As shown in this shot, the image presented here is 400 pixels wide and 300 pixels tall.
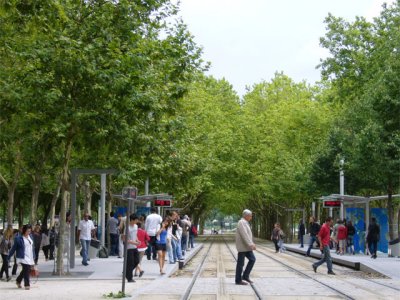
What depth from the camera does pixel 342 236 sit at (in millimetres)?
32406

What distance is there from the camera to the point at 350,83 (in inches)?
1806

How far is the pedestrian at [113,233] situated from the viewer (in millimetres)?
31719

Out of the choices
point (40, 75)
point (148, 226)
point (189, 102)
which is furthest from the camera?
point (189, 102)

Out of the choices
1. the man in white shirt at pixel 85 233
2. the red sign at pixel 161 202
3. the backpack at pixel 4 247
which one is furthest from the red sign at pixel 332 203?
the backpack at pixel 4 247

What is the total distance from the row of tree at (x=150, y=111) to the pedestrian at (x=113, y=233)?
6.98 ft

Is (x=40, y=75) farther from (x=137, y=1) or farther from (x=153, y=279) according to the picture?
(x=153, y=279)

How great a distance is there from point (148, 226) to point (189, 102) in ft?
78.1

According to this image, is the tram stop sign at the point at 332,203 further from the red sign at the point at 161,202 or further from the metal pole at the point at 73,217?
the metal pole at the point at 73,217

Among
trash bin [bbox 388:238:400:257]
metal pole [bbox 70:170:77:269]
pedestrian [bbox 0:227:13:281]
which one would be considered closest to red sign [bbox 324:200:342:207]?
trash bin [bbox 388:238:400:257]

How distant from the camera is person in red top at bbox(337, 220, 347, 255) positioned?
32403 millimetres

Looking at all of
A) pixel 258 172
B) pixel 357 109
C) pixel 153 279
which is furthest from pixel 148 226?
pixel 258 172

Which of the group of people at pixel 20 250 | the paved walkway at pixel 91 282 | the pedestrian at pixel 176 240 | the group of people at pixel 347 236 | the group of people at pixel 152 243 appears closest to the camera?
the paved walkway at pixel 91 282

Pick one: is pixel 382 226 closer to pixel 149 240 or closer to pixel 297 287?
pixel 149 240

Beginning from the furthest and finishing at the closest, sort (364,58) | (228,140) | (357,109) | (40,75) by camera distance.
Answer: (228,140) → (364,58) → (357,109) → (40,75)
